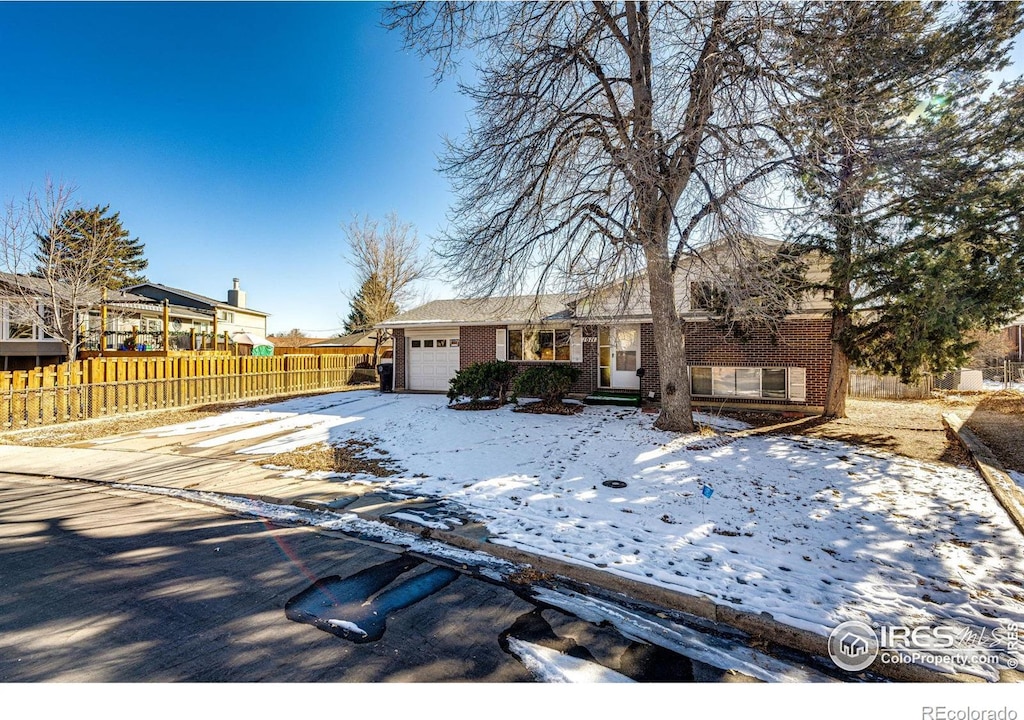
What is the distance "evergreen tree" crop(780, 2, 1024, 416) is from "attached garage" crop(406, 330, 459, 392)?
11495 millimetres

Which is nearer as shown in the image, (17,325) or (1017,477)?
(1017,477)

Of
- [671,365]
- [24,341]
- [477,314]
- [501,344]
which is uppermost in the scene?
[477,314]

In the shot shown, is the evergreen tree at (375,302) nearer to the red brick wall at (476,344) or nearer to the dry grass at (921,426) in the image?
the red brick wall at (476,344)

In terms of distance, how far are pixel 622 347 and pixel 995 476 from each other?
835cm

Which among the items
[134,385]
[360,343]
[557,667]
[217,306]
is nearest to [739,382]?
[557,667]

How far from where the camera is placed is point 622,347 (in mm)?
13383

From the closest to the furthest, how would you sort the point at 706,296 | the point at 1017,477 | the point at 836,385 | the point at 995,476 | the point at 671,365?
the point at 995,476, the point at 1017,477, the point at 671,365, the point at 706,296, the point at 836,385

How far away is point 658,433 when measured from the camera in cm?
855

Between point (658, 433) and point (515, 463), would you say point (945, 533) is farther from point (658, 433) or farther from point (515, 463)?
point (515, 463)

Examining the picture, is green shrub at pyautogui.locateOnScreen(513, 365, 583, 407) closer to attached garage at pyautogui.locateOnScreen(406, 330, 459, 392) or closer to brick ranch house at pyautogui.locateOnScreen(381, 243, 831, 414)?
brick ranch house at pyautogui.locateOnScreen(381, 243, 831, 414)

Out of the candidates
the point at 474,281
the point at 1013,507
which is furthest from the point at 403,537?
the point at 1013,507

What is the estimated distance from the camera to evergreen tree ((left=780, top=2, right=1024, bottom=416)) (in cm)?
675

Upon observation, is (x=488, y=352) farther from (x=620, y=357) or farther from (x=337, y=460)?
(x=337, y=460)

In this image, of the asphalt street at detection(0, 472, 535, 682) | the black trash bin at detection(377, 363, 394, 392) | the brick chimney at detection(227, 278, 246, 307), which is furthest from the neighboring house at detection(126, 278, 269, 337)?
the asphalt street at detection(0, 472, 535, 682)
